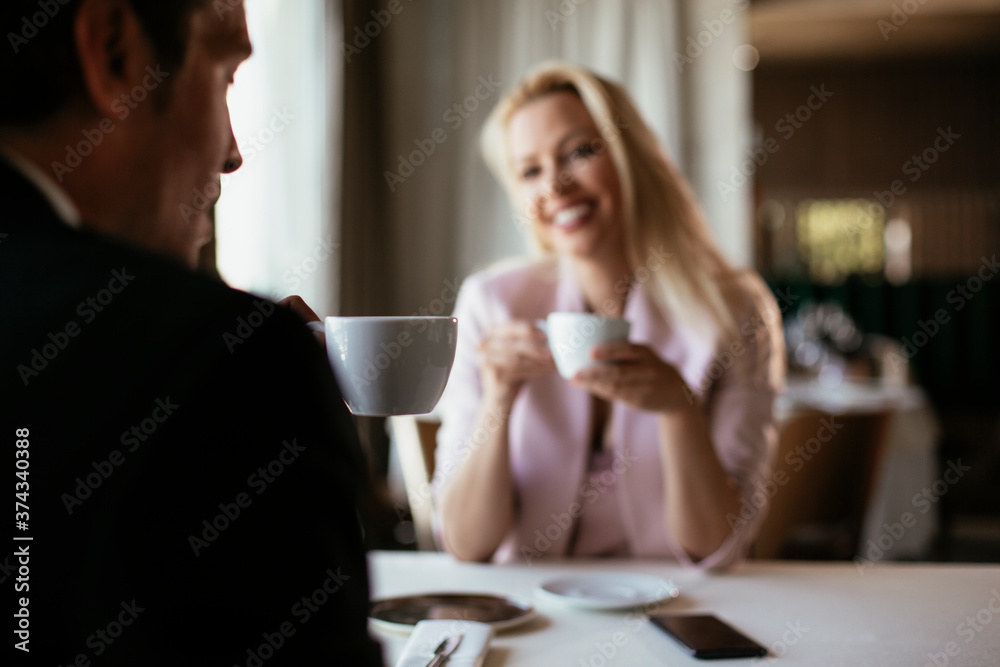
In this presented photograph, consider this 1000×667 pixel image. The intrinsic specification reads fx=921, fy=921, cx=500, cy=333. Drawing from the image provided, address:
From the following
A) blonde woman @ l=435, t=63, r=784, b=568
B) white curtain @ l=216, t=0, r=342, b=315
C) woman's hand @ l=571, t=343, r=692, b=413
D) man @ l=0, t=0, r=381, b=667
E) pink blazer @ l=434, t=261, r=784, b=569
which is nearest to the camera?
man @ l=0, t=0, r=381, b=667

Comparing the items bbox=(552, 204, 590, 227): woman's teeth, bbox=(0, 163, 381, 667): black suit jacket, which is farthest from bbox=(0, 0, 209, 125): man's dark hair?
bbox=(552, 204, 590, 227): woman's teeth

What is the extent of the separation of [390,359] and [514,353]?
1.71 feet

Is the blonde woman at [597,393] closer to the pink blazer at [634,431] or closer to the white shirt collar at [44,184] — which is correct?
the pink blazer at [634,431]

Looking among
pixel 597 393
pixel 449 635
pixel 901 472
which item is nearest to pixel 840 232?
pixel 901 472

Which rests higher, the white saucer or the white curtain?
the white curtain

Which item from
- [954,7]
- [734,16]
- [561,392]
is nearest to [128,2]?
[561,392]

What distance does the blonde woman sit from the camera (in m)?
1.40

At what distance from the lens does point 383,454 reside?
420 centimetres

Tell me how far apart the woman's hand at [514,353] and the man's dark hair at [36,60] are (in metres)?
0.78

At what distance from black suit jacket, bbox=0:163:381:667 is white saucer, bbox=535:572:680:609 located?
1.87 ft

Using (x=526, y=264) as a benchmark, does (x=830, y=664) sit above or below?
below

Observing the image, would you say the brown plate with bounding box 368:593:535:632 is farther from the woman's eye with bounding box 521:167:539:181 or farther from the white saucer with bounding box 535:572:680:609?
the woman's eye with bounding box 521:167:539:181

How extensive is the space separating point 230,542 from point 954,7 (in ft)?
24.4

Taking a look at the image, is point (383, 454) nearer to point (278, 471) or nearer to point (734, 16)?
point (734, 16)
